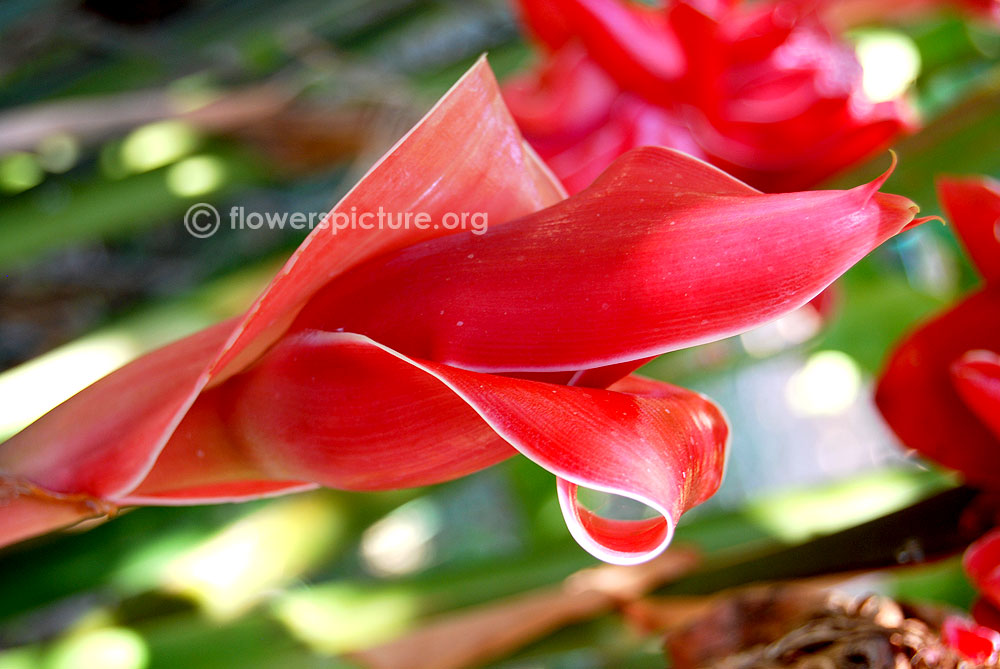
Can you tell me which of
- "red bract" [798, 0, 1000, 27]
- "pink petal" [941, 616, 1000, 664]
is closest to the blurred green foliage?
"red bract" [798, 0, 1000, 27]

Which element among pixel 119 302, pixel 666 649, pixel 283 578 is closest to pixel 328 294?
pixel 666 649

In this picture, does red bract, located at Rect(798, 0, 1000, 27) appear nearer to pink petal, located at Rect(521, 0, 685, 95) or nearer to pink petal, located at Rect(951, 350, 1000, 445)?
pink petal, located at Rect(521, 0, 685, 95)

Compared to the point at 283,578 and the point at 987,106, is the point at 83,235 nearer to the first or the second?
the point at 283,578

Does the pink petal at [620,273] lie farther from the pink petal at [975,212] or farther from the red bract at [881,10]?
the red bract at [881,10]

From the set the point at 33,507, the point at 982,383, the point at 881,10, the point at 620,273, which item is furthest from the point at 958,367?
the point at 881,10

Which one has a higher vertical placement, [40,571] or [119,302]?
[119,302]

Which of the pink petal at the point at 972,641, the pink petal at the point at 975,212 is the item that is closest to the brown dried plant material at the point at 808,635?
the pink petal at the point at 972,641
